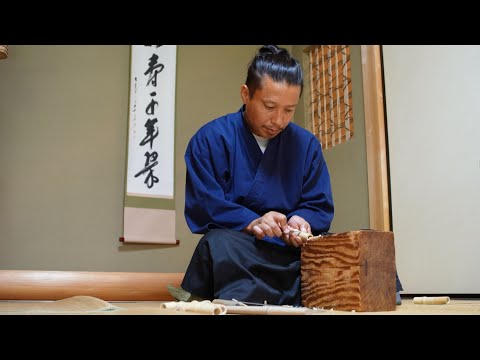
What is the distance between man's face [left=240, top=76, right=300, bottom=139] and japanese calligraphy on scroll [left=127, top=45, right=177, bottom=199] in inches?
70.3

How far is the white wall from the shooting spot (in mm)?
2545

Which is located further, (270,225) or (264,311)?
(270,225)

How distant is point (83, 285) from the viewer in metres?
3.01

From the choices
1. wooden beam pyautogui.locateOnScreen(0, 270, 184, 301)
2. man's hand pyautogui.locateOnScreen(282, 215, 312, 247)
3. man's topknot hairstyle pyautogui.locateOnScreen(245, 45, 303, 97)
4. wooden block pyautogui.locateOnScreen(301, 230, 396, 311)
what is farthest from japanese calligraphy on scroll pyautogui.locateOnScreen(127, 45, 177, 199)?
wooden block pyautogui.locateOnScreen(301, 230, 396, 311)

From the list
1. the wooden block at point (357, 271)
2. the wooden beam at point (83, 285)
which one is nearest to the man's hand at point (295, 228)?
the wooden block at point (357, 271)

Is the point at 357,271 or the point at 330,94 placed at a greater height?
the point at 330,94

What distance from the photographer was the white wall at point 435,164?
2.54 m

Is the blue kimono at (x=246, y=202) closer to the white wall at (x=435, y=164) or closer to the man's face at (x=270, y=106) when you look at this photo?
the man's face at (x=270, y=106)

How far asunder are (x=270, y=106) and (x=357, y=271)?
71 centimetres

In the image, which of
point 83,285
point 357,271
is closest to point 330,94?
point 83,285

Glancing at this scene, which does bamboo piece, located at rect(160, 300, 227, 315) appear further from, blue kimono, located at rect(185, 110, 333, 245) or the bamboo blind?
the bamboo blind

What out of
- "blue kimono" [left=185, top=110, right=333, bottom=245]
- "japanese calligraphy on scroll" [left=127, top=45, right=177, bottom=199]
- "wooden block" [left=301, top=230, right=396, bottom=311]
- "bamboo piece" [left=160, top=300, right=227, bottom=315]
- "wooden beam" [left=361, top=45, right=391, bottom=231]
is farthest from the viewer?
"japanese calligraphy on scroll" [left=127, top=45, right=177, bottom=199]

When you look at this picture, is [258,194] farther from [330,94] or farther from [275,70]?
[330,94]

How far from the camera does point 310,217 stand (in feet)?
6.11
